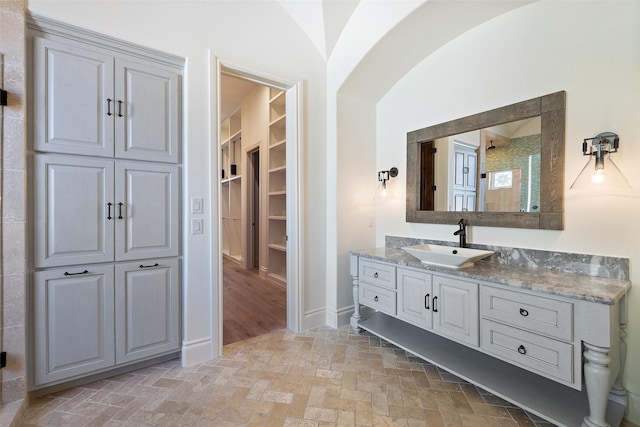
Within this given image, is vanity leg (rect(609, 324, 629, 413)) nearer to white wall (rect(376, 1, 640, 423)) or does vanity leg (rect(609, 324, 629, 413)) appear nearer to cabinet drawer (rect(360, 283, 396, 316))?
white wall (rect(376, 1, 640, 423))

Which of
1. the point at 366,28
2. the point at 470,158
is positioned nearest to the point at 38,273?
the point at 366,28

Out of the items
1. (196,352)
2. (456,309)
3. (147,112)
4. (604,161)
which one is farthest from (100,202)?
(604,161)

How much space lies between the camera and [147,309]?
202 centimetres

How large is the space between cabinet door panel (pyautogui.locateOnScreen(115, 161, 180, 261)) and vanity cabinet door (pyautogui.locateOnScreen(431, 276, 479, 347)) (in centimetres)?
197

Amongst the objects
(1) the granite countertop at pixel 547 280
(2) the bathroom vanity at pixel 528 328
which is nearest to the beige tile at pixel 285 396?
(2) the bathroom vanity at pixel 528 328

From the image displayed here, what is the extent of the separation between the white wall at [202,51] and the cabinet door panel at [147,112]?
4.2 inches

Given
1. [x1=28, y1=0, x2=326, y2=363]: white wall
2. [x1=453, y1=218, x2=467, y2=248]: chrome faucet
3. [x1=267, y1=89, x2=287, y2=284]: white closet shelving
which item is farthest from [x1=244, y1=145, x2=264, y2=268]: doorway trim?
[x1=453, y1=218, x2=467, y2=248]: chrome faucet

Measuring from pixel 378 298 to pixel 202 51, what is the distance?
245 cm

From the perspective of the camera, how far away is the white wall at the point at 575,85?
62.4 inches

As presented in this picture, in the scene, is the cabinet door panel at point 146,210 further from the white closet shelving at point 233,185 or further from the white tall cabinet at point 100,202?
the white closet shelving at point 233,185

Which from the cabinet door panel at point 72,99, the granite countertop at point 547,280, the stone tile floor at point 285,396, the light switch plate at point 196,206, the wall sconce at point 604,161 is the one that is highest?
the cabinet door panel at point 72,99

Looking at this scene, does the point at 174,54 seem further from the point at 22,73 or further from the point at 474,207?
the point at 474,207

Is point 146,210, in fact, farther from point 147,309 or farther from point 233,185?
point 233,185

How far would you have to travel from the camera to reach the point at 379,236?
3043 millimetres
